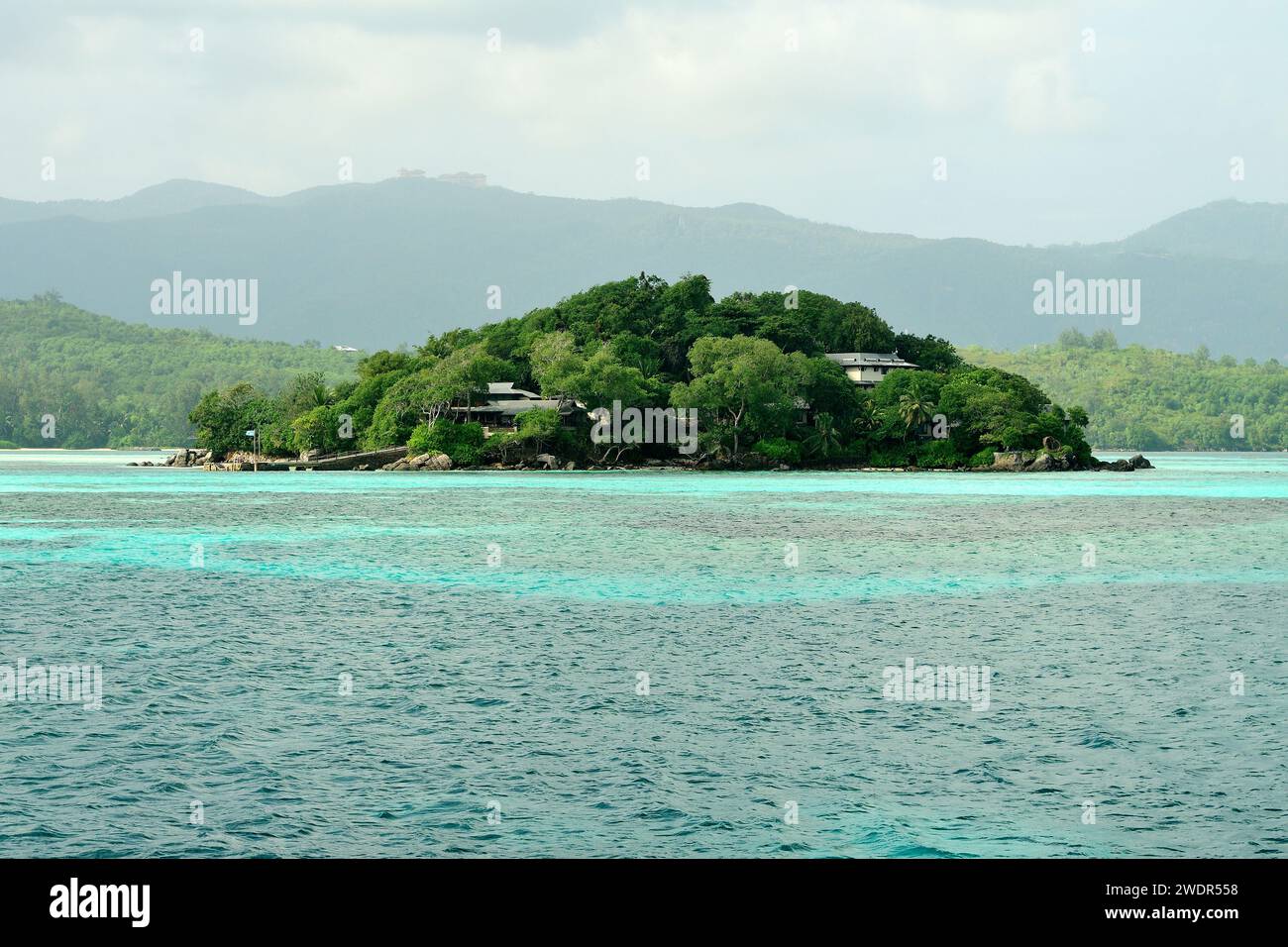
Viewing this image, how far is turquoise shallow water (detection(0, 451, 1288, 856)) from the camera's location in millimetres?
12102

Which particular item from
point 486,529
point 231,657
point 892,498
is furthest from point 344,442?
point 231,657

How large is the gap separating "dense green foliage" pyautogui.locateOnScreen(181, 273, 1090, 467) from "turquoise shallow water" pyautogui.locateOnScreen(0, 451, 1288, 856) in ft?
247

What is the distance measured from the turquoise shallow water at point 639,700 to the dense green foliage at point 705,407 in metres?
75.4

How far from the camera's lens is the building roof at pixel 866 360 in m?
140

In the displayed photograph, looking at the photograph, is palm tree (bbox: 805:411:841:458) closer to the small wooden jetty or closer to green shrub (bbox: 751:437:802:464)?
green shrub (bbox: 751:437:802:464)

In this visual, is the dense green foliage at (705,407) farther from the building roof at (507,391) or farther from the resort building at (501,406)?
the building roof at (507,391)

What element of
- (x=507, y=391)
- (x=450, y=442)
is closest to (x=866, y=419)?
(x=507, y=391)

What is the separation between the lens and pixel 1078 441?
416ft

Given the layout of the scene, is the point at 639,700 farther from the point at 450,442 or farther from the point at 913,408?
the point at 450,442

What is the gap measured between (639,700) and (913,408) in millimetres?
107448

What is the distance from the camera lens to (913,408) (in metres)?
122

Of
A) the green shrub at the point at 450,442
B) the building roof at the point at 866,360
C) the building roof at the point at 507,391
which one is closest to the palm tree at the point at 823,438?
the building roof at the point at 866,360
